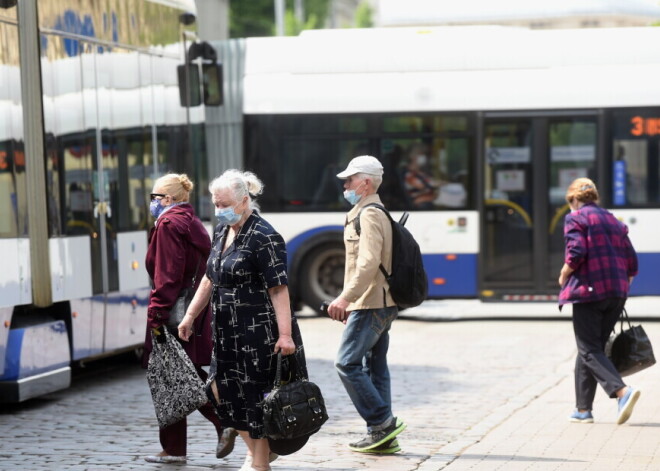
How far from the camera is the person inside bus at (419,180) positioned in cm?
1742

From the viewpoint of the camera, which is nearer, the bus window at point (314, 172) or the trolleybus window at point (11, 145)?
the trolleybus window at point (11, 145)

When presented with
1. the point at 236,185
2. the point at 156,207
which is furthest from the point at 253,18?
the point at 236,185

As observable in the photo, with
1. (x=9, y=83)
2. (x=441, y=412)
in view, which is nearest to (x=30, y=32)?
(x=9, y=83)

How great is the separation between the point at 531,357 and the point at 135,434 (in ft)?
17.2

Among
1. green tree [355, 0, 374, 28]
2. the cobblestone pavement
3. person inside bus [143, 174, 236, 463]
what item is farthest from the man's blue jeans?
green tree [355, 0, 374, 28]

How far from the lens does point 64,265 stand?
10672 mm

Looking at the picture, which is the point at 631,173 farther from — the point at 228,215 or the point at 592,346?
the point at 228,215

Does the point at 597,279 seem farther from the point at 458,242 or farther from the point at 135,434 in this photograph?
the point at 458,242

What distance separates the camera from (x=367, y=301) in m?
8.39

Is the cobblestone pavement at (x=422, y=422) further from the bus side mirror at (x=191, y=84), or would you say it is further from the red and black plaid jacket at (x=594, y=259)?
the bus side mirror at (x=191, y=84)

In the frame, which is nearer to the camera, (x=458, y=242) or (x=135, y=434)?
(x=135, y=434)

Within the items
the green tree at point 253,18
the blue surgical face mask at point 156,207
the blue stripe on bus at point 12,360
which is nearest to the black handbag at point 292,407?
the blue surgical face mask at point 156,207

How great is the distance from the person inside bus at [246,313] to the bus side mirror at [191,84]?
574 cm

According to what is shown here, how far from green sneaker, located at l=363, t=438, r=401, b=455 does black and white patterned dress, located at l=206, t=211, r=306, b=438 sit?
1.34 m
